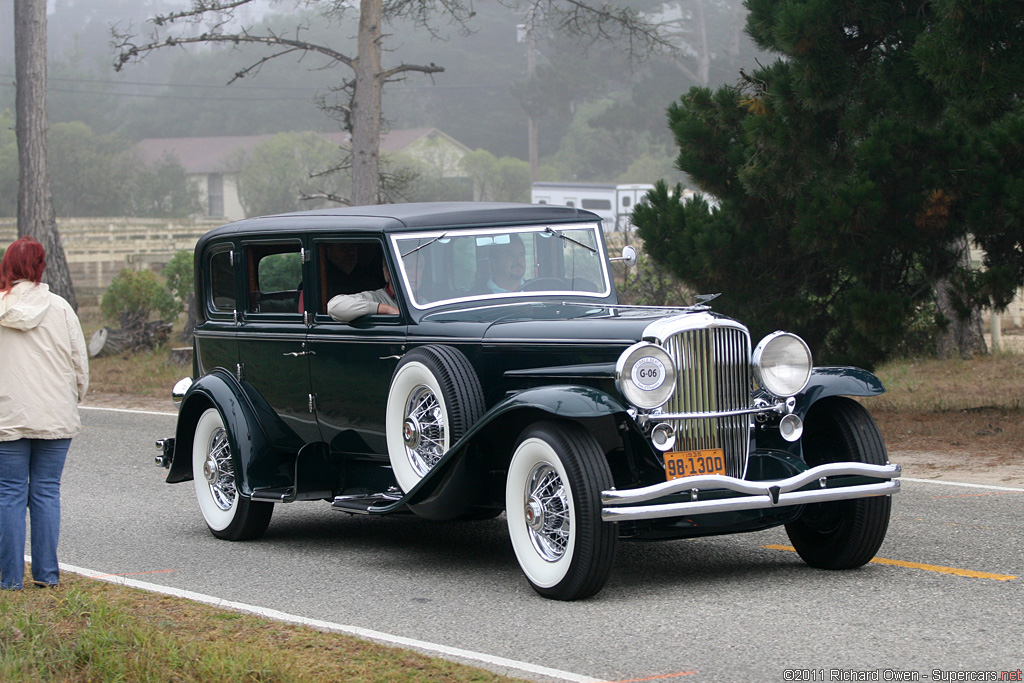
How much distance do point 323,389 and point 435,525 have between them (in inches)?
53.8

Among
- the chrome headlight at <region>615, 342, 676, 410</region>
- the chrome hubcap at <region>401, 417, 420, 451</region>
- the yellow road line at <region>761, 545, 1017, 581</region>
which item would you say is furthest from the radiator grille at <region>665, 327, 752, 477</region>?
the chrome hubcap at <region>401, 417, 420, 451</region>

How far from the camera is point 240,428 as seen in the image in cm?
805

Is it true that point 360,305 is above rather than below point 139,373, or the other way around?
above

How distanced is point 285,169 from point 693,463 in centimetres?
6425

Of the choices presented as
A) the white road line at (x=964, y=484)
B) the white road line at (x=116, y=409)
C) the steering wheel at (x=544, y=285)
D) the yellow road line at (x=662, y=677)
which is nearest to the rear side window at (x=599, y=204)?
the white road line at (x=116, y=409)

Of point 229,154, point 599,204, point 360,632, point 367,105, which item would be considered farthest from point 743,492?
point 229,154

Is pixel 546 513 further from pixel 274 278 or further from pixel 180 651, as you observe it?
pixel 274 278

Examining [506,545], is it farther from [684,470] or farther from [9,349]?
[9,349]

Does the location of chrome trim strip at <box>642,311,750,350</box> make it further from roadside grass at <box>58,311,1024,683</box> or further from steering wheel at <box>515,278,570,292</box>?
roadside grass at <box>58,311,1024,683</box>

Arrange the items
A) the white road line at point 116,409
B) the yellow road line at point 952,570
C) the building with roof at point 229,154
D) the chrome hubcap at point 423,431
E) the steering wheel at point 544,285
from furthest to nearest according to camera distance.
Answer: the building with roof at point 229,154 → the white road line at point 116,409 → the steering wheel at point 544,285 → the chrome hubcap at point 423,431 → the yellow road line at point 952,570

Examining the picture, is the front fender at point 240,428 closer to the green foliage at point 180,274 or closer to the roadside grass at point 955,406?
the roadside grass at point 955,406

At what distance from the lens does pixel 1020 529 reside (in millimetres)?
7562

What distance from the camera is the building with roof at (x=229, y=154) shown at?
2849 inches

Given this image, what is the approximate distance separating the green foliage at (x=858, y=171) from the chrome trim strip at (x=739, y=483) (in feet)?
16.1
